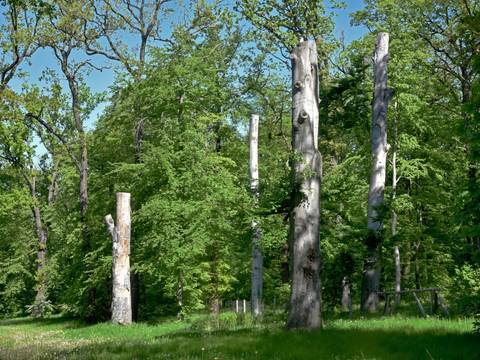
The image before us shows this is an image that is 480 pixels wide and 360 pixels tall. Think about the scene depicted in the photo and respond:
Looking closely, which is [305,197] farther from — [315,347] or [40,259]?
[40,259]

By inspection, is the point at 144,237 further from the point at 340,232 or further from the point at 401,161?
the point at 401,161

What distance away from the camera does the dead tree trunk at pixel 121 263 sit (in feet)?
73.2

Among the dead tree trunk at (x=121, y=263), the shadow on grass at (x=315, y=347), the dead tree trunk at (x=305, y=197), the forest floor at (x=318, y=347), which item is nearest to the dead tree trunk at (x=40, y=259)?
the dead tree trunk at (x=121, y=263)

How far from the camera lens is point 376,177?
1948 centimetres

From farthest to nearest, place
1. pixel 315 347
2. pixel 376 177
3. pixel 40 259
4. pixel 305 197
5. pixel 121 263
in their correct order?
pixel 40 259, pixel 121 263, pixel 376 177, pixel 305 197, pixel 315 347

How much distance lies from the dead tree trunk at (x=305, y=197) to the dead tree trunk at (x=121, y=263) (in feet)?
38.3

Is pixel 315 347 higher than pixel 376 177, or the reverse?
pixel 376 177

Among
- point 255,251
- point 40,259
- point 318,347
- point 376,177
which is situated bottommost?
point 318,347

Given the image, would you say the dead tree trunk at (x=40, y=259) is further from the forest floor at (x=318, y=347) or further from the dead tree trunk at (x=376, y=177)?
the forest floor at (x=318, y=347)

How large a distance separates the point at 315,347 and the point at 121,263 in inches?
589

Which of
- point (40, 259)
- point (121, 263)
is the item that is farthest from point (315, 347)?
point (40, 259)

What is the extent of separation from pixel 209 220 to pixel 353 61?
9.86m

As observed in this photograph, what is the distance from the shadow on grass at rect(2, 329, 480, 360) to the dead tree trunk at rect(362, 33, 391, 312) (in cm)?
815

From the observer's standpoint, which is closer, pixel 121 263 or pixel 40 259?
pixel 121 263
